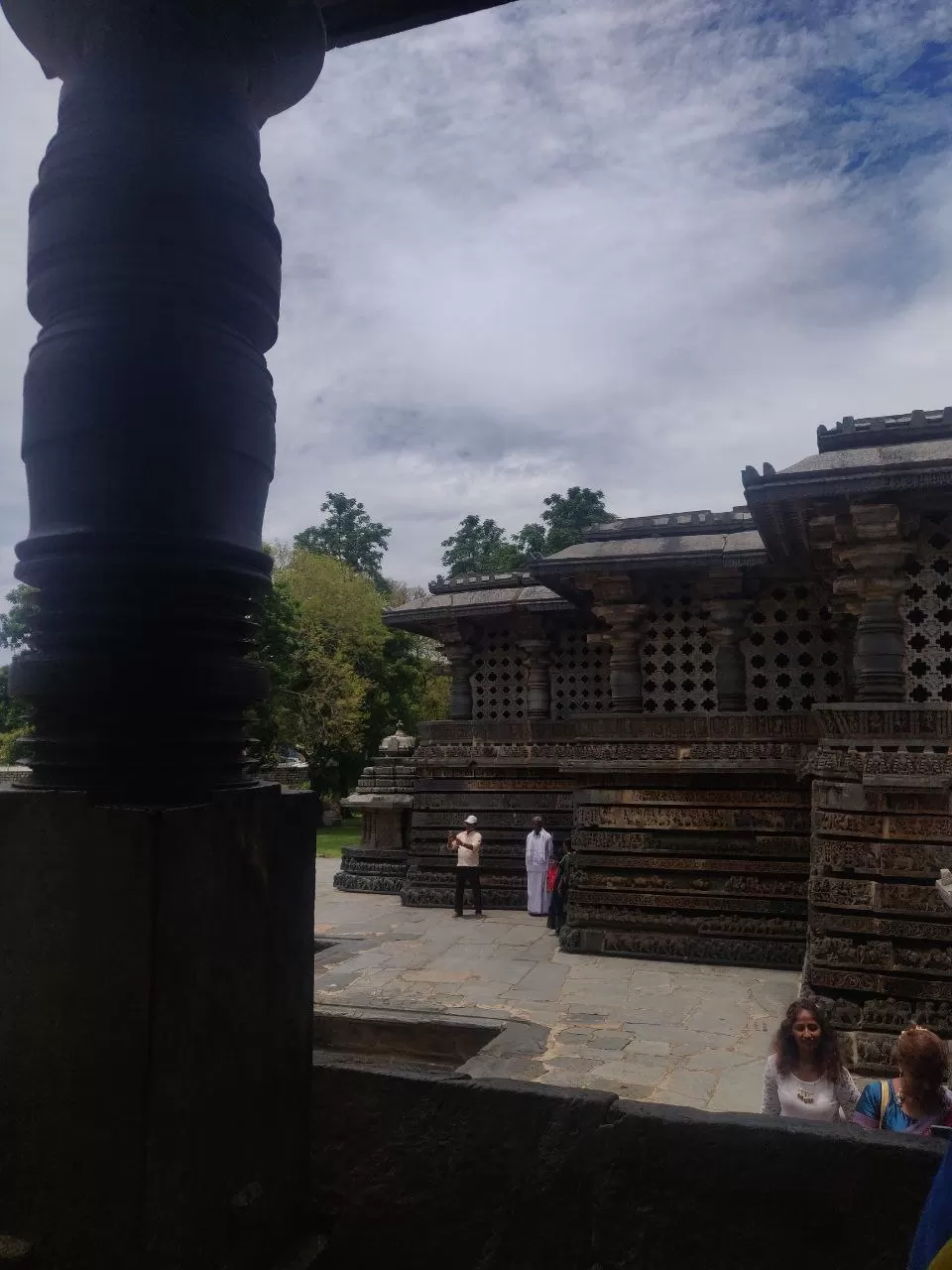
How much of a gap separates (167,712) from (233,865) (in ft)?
0.90

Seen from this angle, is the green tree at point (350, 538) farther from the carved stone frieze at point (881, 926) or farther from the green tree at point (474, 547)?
the carved stone frieze at point (881, 926)

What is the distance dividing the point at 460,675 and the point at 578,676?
199cm

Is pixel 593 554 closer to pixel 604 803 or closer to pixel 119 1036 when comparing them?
pixel 604 803

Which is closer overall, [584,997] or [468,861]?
[584,997]

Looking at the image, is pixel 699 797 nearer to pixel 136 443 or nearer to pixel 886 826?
pixel 886 826

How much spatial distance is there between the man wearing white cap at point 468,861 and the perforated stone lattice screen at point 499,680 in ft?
8.74

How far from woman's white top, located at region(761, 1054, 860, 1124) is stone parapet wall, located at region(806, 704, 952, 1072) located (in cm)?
307

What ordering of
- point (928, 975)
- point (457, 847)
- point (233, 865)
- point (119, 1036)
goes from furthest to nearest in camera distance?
point (457, 847) < point (928, 975) < point (233, 865) < point (119, 1036)

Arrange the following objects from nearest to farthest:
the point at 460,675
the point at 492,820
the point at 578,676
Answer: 1. the point at 492,820
2. the point at 578,676
3. the point at 460,675

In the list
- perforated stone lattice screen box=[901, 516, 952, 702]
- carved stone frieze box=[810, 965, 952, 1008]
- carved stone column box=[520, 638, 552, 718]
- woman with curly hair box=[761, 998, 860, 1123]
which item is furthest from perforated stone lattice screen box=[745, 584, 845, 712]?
woman with curly hair box=[761, 998, 860, 1123]

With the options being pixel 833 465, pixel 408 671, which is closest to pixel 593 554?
pixel 833 465

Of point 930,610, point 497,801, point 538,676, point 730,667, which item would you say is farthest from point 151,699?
point 538,676

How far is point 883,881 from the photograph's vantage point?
21.9 feet

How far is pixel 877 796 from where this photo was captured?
683cm
